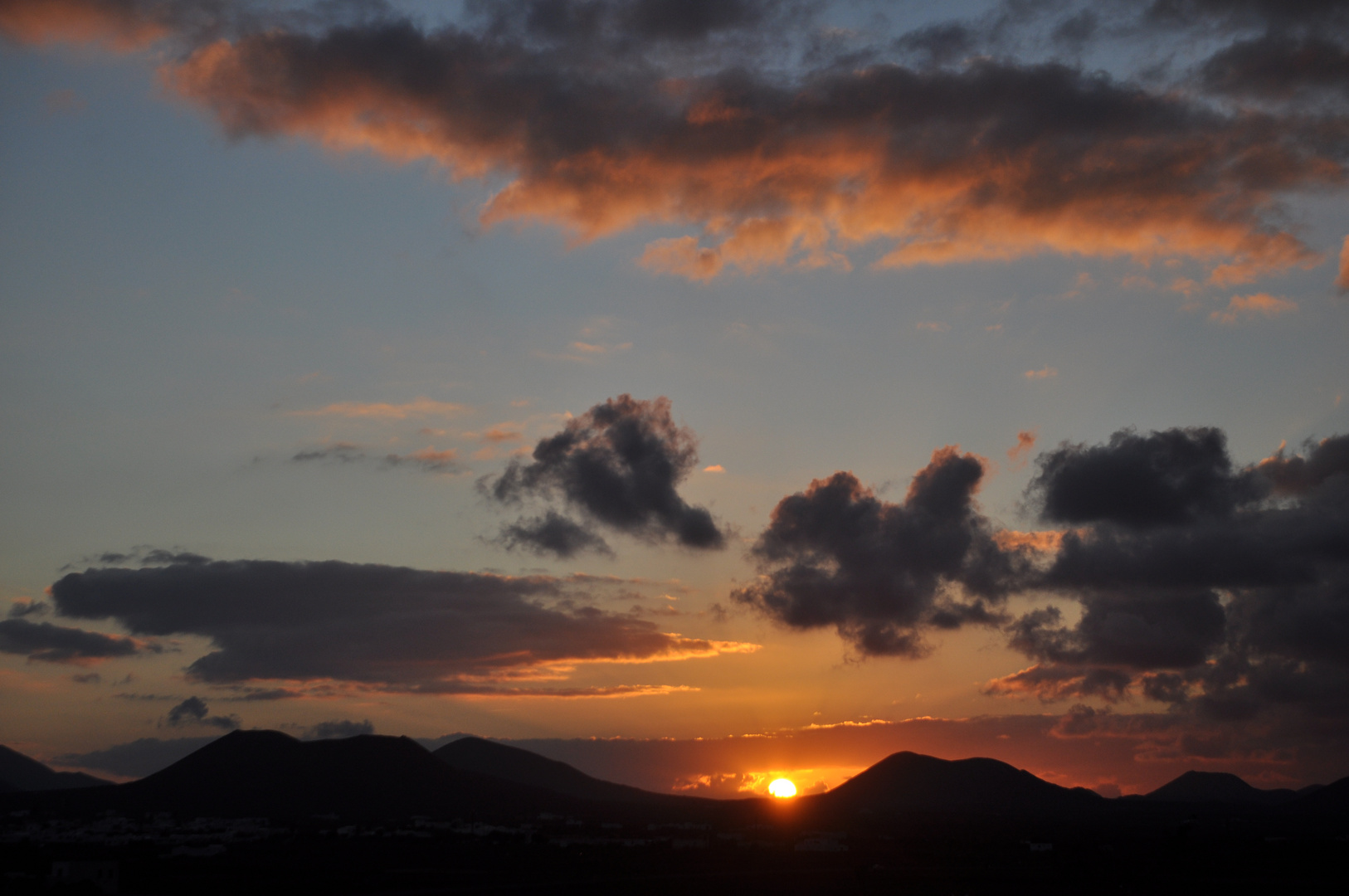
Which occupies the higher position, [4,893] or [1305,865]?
[4,893]

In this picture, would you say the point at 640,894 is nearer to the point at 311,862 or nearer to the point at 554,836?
the point at 311,862

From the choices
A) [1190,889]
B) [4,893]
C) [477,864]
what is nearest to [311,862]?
[477,864]

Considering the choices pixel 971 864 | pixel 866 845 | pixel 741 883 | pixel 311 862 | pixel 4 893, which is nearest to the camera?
pixel 4 893

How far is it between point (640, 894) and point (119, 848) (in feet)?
304

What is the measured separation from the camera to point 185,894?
313ft

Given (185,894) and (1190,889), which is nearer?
(185,894)

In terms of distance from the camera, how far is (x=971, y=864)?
13962 cm

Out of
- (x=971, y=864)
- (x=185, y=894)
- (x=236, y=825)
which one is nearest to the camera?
(x=185, y=894)

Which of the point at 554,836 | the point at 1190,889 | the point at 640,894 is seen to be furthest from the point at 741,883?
the point at 554,836

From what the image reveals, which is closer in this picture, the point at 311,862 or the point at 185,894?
the point at 185,894

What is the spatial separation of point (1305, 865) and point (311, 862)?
13565 cm

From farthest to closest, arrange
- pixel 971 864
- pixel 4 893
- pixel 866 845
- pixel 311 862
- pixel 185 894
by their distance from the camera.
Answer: pixel 866 845 → pixel 971 864 → pixel 311 862 → pixel 185 894 → pixel 4 893

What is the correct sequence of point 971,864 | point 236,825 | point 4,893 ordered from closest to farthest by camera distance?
point 4,893 → point 971,864 → point 236,825

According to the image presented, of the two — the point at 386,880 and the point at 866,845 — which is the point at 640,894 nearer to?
the point at 386,880
